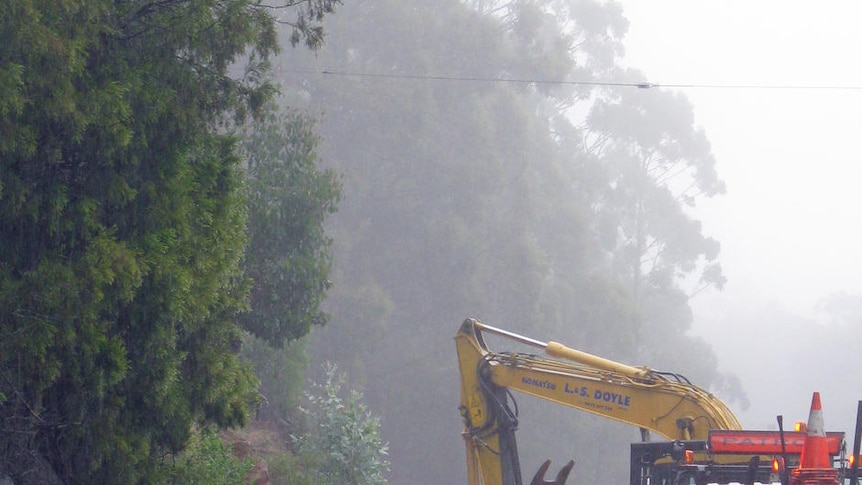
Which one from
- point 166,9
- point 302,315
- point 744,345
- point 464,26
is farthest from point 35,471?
point 744,345

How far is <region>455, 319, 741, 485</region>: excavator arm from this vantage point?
35.4 ft

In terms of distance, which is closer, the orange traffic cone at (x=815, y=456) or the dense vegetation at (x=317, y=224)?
the orange traffic cone at (x=815, y=456)

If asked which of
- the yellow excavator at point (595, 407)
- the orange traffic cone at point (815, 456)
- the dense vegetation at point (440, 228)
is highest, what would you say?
the dense vegetation at point (440, 228)

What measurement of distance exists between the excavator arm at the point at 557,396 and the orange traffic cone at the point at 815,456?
508 centimetres

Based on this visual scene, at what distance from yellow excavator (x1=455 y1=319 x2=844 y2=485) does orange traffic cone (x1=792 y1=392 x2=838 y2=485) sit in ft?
7.99

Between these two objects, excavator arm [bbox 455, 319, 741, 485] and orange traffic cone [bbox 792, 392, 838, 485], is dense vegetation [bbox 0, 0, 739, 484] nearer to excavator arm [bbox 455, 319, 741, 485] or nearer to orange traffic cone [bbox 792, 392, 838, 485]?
excavator arm [bbox 455, 319, 741, 485]

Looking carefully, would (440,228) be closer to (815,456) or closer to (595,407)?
(595,407)

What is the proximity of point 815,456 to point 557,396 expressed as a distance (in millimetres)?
6706

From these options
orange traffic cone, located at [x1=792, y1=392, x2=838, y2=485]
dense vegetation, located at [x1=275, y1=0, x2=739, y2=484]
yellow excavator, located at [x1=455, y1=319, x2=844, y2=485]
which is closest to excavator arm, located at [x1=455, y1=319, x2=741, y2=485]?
yellow excavator, located at [x1=455, y1=319, x2=844, y2=485]

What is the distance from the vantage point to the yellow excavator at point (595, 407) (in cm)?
912

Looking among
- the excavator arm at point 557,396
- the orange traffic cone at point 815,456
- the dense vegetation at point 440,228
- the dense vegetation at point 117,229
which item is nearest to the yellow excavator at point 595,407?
the excavator arm at point 557,396

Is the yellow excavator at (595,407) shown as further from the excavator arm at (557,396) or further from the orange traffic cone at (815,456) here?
the orange traffic cone at (815,456)

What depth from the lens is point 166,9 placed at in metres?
9.73

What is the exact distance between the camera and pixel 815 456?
17.3 ft
